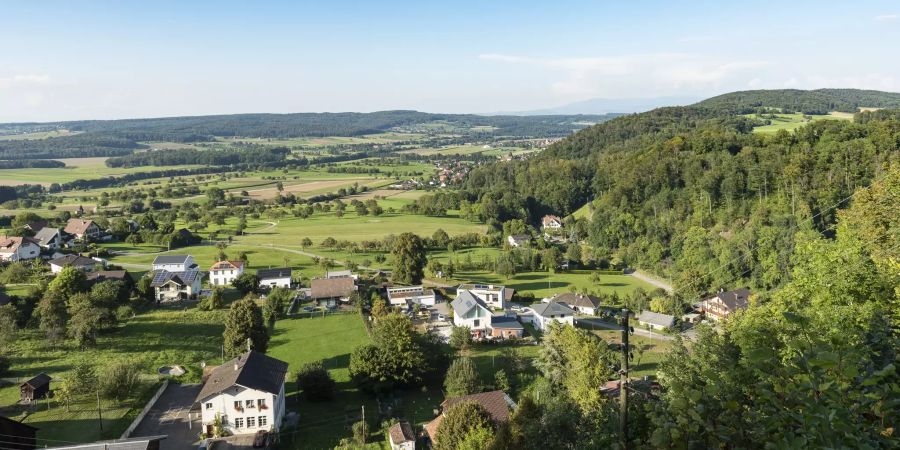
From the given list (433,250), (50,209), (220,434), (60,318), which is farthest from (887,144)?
(50,209)

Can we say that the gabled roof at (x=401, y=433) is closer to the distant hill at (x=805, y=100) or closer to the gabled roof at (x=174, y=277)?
the gabled roof at (x=174, y=277)

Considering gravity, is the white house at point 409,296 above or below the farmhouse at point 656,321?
above

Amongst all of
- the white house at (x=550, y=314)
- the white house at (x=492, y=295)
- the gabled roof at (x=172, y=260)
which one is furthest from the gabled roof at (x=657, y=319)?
the gabled roof at (x=172, y=260)

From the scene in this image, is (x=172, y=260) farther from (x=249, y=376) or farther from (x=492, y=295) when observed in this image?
(x=249, y=376)

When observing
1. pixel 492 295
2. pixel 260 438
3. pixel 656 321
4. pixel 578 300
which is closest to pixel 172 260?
pixel 492 295

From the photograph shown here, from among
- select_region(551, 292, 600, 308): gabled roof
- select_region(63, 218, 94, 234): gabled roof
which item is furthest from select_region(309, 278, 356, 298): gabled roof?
select_region(63, 218, 94, 234): gabled roof

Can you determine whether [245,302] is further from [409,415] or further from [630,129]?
[630,129]

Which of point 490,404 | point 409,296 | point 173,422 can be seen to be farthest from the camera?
point 409,296
